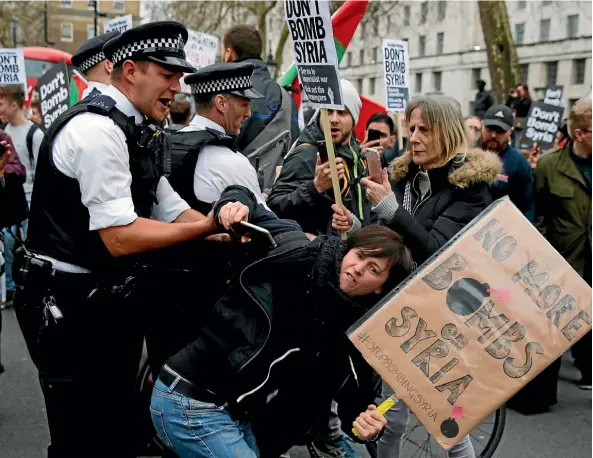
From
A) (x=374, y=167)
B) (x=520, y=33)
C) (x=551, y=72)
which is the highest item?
(x=520, y=33)

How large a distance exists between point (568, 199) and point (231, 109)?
3.04 m

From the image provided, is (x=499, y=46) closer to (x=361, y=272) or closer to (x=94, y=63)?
(x=94, y=63)

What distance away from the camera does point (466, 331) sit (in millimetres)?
2574

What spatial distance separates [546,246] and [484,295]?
10.1 inches

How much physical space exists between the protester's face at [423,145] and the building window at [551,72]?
4549cm

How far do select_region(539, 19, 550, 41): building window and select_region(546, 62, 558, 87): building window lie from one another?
1953 mm

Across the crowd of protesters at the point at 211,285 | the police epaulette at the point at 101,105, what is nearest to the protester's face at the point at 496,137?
the crowd of protesters at the point at 211,285

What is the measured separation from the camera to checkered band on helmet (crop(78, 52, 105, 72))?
5.20 metres

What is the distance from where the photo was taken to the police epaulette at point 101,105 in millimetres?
2799

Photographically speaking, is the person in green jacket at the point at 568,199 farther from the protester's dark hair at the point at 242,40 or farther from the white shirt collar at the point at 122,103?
the white shirt collar at the point at 122,103

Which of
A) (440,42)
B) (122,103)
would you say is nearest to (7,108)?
(122,103)

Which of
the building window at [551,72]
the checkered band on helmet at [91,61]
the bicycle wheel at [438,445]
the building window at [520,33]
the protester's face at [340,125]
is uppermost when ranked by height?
the building window at [520,33]

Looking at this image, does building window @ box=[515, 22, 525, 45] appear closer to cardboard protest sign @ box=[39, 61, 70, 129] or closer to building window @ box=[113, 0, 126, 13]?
building window @ box=[113, 0, 126, 13]

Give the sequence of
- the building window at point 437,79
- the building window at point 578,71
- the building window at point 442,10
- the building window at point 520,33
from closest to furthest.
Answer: the building window at point 578,71
the building window at point 520,33
the building window at point 442,10
the building window at point 437,79
